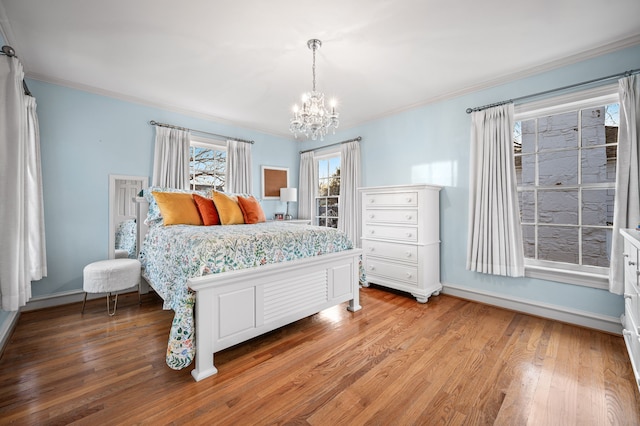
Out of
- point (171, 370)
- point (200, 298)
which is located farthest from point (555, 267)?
point (171, 370)

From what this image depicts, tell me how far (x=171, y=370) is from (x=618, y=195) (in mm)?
3822

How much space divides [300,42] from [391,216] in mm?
2207

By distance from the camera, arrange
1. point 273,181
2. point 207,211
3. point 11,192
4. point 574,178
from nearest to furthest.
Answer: point 11,192 < point 574,178 < point 207,211 < point 273,181

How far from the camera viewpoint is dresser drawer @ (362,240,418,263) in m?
3.28

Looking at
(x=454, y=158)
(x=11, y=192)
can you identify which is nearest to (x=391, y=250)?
(x=454, y=158)

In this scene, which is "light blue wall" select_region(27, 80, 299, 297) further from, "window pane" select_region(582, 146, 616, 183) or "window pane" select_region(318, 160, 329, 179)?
"window pane" select_region(582, 146, 616, 183)

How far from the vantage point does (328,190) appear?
16.7 feet

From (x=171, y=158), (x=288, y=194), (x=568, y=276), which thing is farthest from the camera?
(x=288, y=194)

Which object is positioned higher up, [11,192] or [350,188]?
[350,188]

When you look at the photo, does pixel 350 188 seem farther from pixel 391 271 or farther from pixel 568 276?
pixel 568 276

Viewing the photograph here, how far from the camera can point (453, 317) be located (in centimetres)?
277

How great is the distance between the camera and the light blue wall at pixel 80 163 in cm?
303

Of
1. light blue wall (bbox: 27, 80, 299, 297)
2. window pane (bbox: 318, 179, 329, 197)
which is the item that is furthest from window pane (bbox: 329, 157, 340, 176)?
light blue wall (bbox: 27, 80, 299, 297)

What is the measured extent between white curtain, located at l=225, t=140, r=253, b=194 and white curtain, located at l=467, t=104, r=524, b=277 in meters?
3.35
